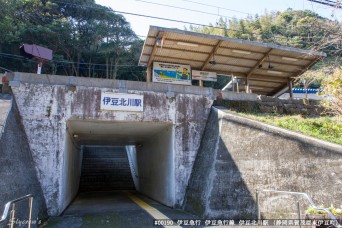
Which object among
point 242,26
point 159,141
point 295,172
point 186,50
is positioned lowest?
point 295,172

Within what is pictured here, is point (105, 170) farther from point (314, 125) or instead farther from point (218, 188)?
point (314, 125)

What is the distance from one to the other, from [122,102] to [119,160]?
11751mm

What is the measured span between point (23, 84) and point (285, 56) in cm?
1097

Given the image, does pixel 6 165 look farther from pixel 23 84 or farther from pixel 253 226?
pixel 253 226

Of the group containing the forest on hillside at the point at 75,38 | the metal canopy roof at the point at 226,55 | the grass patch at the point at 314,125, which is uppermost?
the forest on hillside at the point at 75,38

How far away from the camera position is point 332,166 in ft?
21.3

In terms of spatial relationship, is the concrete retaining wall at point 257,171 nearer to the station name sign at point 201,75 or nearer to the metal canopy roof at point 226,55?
the metal canopy roof at point 226,55

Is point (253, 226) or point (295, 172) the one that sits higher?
point (295, 172)

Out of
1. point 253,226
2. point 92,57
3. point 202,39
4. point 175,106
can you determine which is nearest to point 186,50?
point 202,39

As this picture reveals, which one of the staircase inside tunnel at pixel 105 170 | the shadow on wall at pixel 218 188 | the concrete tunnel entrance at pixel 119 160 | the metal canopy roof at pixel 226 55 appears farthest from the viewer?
the staircase inside tunnel at pixel 105 170

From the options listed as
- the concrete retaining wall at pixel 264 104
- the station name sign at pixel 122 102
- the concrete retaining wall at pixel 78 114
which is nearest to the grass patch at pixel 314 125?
the concrete retaining wall at pixel 264 104

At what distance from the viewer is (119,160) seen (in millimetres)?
19391

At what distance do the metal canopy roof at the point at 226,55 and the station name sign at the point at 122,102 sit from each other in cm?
325

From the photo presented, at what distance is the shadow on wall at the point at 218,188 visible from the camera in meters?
7.07
